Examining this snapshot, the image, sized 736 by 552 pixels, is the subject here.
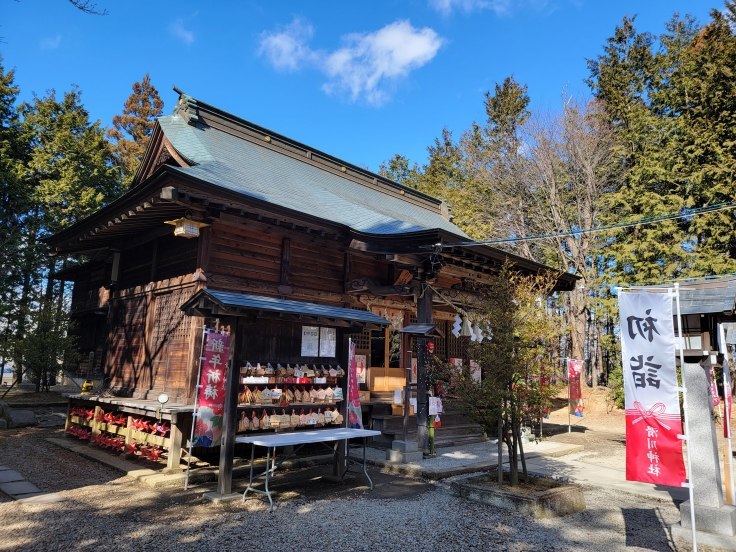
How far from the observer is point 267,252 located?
977 centimetres

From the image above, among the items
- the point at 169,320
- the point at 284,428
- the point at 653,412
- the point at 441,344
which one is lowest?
the point at 284,428

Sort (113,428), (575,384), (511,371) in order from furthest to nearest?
(575,384), (113,428), (511,371)

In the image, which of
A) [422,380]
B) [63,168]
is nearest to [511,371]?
[422,380]

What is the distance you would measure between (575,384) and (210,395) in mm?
12631

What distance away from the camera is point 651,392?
495 cm

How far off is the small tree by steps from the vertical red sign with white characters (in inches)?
62.3

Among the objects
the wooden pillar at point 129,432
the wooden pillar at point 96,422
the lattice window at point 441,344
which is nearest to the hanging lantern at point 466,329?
the lattice window at point 441,344

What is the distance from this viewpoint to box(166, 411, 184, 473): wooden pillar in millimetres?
7522

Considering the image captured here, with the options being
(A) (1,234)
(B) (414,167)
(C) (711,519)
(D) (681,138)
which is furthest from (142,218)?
(B) (414,167)

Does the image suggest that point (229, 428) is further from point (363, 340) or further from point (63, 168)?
point (63, 168)

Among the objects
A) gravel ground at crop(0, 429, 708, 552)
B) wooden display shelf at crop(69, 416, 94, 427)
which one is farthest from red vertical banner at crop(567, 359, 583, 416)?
wooden display shelf at crop(69, 416, 94, 427)

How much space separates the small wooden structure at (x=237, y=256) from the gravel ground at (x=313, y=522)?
1747 millimetres

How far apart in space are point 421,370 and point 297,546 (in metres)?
5.39

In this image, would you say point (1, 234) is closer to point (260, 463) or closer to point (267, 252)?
point (267, 252)
